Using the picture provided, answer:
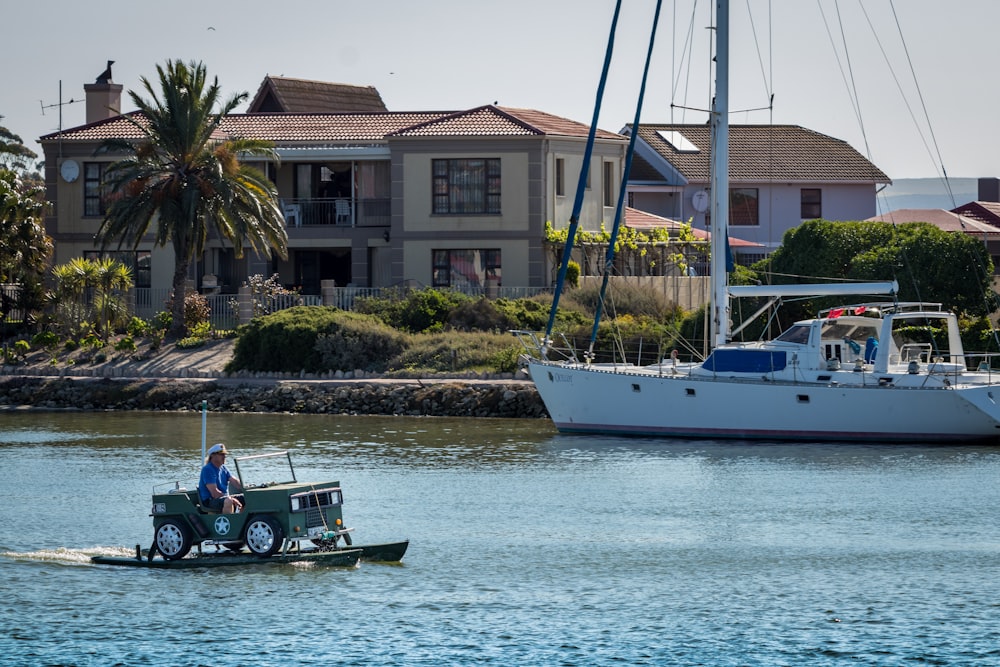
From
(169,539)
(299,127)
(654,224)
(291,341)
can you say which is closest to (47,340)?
(291,341)

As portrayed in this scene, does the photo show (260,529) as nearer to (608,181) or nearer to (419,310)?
(419,310)

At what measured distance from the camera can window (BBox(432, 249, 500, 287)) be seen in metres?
53.0

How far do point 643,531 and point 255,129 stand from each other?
36400 mm

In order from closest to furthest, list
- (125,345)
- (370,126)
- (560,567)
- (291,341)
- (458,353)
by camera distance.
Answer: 1. (560,567)
2. (458,353)
3. (291,341)
4. (125,345)
5. (370,126)

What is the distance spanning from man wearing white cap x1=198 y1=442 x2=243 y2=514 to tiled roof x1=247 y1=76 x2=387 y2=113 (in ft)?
145

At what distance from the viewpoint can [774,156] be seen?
228ft

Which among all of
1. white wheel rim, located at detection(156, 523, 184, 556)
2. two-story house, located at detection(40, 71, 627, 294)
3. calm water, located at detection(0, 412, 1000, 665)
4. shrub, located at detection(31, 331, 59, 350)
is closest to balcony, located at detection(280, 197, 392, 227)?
two-story house, located at detection(40, 71, 627, 294)

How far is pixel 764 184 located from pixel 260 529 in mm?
49606

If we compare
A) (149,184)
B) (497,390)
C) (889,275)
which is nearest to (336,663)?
(497,390)

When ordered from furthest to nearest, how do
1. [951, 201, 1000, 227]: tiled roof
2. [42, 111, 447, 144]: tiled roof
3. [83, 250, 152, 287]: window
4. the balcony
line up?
[951, 201, 1000, 227]: tiled roof, [42, 111, 447, 144]: tiled roof, [83, 250, 152, 287]: window, the balcony

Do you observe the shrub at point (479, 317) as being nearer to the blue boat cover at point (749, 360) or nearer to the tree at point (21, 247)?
the blue boat cover at point (749, 360)

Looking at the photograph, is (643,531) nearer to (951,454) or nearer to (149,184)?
(951,454)

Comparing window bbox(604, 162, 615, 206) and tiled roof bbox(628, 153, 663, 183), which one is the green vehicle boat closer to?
window bbox(604, 162, 615, 206)

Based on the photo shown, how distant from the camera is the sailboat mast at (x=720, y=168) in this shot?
36.2m
